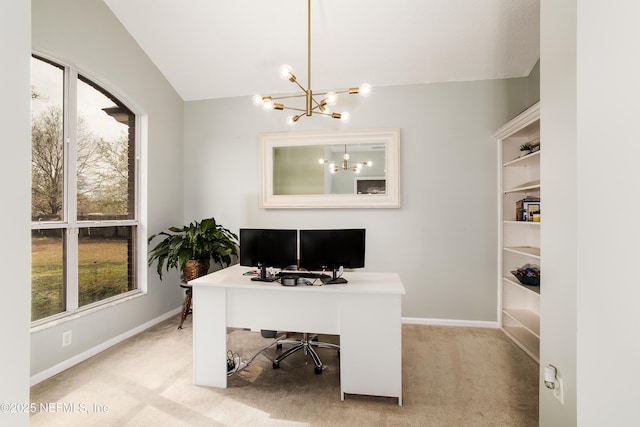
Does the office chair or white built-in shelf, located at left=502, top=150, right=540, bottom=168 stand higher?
white built-in shelf, located at left=502, top=150, right=540, bottom=168

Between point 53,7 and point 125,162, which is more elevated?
point 53,7

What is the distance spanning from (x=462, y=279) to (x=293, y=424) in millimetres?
2551

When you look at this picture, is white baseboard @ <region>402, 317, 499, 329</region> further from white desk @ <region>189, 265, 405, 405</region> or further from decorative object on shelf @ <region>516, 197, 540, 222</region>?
white desk @ <region>189, 265, 405, 405</region>

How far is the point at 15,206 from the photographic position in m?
0.91

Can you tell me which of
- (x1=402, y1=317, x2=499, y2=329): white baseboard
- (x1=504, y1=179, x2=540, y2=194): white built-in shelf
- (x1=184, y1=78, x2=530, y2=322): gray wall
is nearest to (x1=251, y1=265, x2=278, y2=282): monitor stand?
(x1=184, y1=78, x2=530, y2=322): gray wall

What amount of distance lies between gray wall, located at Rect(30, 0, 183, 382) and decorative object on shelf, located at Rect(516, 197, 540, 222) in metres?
4.10

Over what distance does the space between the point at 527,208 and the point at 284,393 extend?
2.85 m

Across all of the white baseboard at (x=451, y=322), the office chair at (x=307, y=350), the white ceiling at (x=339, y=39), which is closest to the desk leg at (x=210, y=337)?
the office chair at (x=307, y=350)

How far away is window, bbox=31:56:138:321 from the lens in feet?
8.64

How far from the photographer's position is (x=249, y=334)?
349cm

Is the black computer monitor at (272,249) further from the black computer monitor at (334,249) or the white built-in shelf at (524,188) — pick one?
the white built-in shelf at (524,188)

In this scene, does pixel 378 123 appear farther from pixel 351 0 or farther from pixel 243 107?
pixel 243 107

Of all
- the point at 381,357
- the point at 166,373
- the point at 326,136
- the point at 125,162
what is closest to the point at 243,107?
the point at 326,136

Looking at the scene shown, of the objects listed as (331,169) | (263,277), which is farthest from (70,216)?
(331,169)
